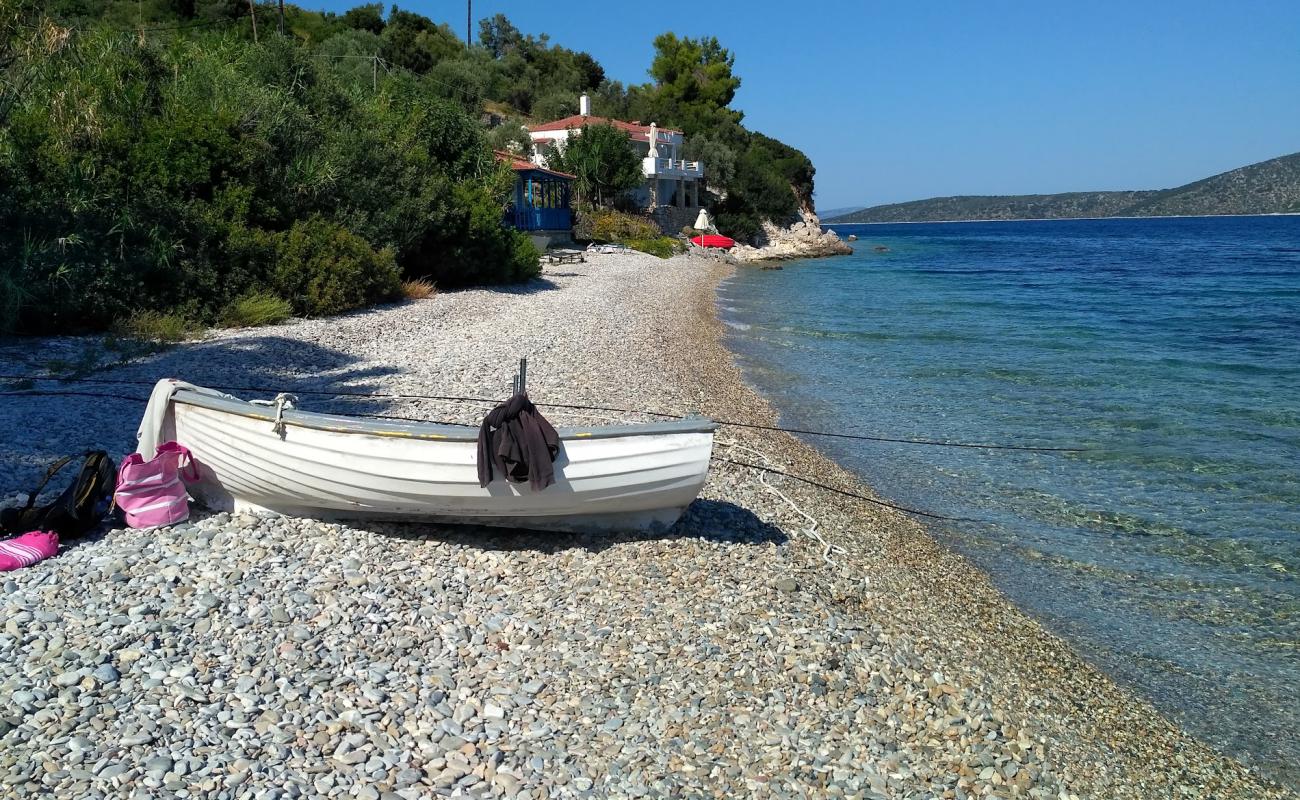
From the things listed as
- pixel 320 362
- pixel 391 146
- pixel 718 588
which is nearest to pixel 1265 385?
pixel 718 588

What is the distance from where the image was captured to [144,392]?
10297 millimetres

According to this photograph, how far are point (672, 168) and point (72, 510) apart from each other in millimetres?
50733

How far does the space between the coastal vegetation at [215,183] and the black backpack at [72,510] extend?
7.15m

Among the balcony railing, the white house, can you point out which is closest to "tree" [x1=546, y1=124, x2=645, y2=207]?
the white house

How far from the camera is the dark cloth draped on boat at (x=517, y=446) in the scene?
20.1 ft

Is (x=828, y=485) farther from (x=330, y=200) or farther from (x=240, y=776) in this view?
(x=330, y=200)

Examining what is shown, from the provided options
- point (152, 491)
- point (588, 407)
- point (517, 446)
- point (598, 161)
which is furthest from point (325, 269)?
point (598, 161)

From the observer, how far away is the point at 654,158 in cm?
5200

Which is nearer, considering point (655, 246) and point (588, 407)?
point (588, 407)

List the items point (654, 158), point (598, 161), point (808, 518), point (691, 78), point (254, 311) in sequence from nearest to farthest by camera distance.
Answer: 1. point (808, 518)
2. point (254, 311)
3. point (598, 161)
4. point (654, 158)
5. point (691, 78)

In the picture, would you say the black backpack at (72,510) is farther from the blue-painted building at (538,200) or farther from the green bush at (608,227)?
the green bush at (608,227)

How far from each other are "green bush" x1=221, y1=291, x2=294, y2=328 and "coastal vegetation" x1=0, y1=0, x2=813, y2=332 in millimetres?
103

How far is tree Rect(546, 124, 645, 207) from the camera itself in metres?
46.1

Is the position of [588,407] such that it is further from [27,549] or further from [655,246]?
[655,246]
